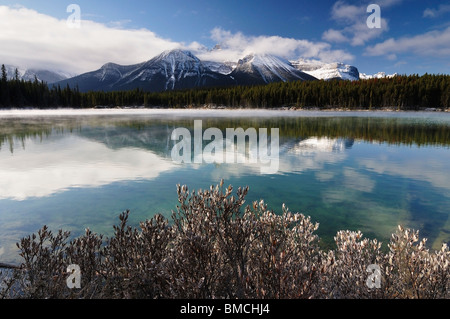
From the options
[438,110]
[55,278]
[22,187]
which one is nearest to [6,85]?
[22,187]

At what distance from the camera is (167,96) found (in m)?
183

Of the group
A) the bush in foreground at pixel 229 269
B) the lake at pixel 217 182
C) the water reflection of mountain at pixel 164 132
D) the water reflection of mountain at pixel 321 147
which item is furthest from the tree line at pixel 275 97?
the bush in foreground at pixel 229 269

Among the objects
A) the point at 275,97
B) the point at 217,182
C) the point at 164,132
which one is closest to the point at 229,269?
the point at 217,182

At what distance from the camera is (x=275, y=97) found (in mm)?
153625

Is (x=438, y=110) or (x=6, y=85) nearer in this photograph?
(x=6, y=85)

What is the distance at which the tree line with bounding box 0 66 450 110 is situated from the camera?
126562 mm

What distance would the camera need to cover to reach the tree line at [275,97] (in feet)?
415

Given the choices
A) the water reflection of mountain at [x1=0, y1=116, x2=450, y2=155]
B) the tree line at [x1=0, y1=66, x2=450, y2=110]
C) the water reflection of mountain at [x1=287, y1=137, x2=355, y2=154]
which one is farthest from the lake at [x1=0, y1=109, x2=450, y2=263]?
the tree line at [x1=0, y1=66, x2=450, y2=110]

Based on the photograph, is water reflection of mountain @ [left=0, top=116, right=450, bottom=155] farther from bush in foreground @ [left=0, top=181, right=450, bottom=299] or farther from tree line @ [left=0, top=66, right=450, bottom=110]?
tree line @ [left=0, top=66, right=450, bottom=110]

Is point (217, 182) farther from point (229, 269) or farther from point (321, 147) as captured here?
point (321, 147)

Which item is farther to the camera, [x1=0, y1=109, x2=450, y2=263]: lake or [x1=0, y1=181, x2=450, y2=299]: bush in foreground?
[x1=0, y1=109, x2=450, y2=263]: lake

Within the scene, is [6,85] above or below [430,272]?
above

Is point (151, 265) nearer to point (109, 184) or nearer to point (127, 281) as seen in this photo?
point (127, 281)
